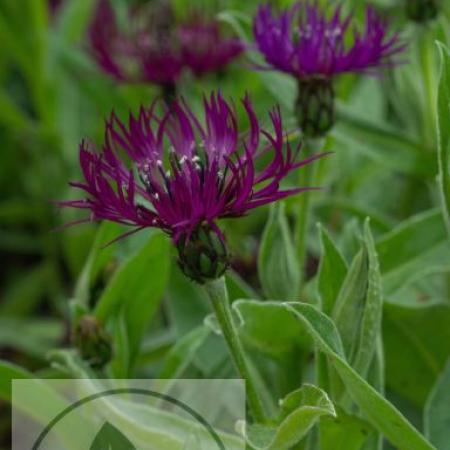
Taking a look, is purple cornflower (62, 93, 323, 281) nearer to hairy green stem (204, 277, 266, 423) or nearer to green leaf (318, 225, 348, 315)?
hairy green stem (204, 277, 266, 423)

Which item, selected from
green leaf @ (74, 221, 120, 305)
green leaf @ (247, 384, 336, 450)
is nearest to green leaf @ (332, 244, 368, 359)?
green leaf @ (247, 384, 336, 450)

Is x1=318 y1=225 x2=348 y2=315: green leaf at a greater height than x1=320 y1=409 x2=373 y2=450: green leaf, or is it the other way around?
x1=318 y1=225 x2=348 y2=315: green leaf

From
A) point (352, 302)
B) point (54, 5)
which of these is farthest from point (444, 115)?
point (54, 5)

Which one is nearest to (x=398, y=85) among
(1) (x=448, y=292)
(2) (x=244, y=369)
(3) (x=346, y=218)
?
(3) (x=346, y=218)

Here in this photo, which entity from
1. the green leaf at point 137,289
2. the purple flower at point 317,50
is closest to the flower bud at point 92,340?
the green leaf at point 137,289

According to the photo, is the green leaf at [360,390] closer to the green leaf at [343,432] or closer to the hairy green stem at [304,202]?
the green leaf at [343,432]

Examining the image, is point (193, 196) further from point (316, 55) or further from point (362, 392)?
point (316, 55)

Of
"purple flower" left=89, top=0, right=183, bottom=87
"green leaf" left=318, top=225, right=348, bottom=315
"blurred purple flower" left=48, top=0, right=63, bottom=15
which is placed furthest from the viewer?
"blurred purple flower" left=48, top=0, right=63, bottom=15
